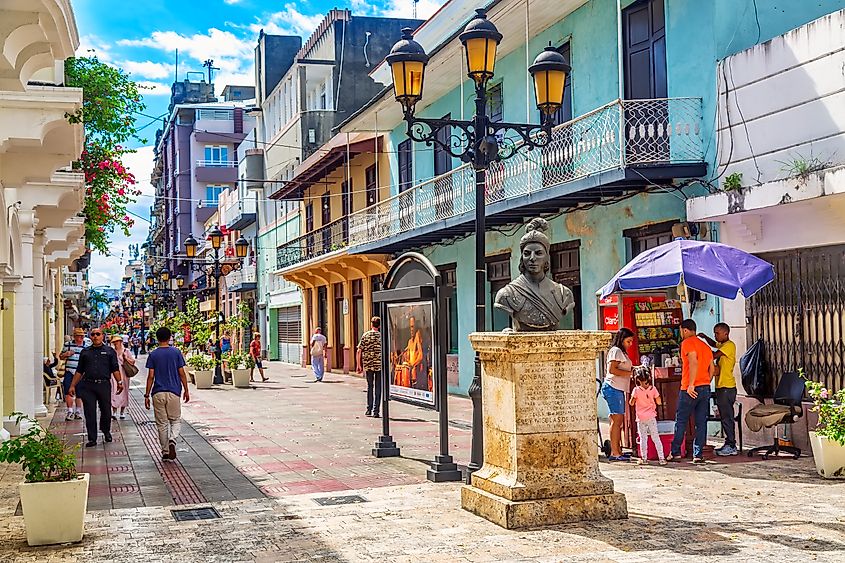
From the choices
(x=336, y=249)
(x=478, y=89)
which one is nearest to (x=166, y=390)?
(x=478, y=89)

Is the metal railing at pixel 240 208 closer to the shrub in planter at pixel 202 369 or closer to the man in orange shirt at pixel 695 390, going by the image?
the shrub in planter at pixel 202 369

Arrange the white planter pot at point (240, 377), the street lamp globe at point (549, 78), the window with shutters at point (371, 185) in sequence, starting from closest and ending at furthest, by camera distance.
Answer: the street lamp globe at point (549, 78)
the white planter pot at point (240, 377)
the window with shutters at point (371, 185)

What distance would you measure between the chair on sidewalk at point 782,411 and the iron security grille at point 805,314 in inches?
19.2

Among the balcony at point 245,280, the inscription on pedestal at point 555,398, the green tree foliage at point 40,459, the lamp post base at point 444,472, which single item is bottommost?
the lamp post base at point 444,472

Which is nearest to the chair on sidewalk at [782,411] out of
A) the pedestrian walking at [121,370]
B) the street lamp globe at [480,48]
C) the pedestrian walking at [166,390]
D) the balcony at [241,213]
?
the street lamp globe at [480,48]

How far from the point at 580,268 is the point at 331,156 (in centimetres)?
1393

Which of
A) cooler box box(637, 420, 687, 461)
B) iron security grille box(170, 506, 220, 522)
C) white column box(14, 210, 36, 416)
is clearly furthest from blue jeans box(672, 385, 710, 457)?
white column box(14, 210, 36, 416)

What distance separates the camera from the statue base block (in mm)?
7684

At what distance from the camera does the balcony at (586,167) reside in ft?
44.7

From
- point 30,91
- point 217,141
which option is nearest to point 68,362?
point 30,91

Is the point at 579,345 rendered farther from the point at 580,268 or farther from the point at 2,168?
the point at 580,268

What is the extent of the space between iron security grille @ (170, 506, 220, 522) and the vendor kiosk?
5197 mm

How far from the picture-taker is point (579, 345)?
25.8 ft

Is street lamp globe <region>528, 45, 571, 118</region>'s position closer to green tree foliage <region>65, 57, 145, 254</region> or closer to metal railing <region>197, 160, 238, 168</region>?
green tree foliage <region>65, 57, 145, 254</region>
